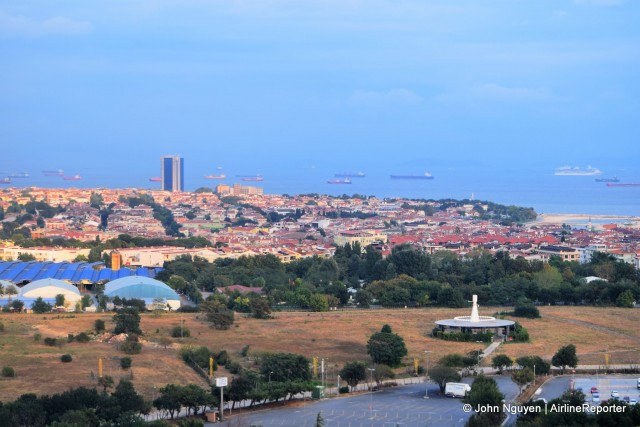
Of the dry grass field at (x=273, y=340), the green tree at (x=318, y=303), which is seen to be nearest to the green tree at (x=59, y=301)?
the dry grass field at (x=273, y=340)

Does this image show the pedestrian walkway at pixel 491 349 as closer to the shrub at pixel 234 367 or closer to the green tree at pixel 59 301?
the shrub at pixel 234 367

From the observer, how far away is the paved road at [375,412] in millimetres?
18156

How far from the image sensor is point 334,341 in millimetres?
27250

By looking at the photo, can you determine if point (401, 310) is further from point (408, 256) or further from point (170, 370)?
point (170, 370)

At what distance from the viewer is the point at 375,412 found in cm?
1914

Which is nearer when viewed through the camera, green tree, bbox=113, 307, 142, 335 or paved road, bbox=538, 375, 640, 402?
paved road, bbox=538, 375, 640, 402

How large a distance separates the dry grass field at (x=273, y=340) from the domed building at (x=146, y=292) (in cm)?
245

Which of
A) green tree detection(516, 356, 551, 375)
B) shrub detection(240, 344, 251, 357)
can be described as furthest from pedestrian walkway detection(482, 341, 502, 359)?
shrub detection(240, 344, 251, 357)

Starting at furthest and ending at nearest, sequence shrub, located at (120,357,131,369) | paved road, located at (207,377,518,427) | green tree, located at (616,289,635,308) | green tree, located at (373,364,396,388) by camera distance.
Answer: green tree, located at (616,289,635,308) < shrub, located at (120,357,131,369) < green tree, located at (373,364,396,388) < paved road, located at (207,377,518,427)

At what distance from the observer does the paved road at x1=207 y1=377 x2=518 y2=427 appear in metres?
18.2

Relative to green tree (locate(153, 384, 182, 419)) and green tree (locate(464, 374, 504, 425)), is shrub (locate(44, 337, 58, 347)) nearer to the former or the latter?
green tree (locate(153, 384, 182, 419))

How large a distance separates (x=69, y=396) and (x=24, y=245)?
128ft

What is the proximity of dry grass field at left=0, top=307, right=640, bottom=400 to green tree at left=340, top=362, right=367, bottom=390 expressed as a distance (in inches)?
68.6

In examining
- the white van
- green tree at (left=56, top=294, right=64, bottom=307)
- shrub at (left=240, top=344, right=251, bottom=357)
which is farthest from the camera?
green tree at (left=56, top=294, right=64, bottom=307)
